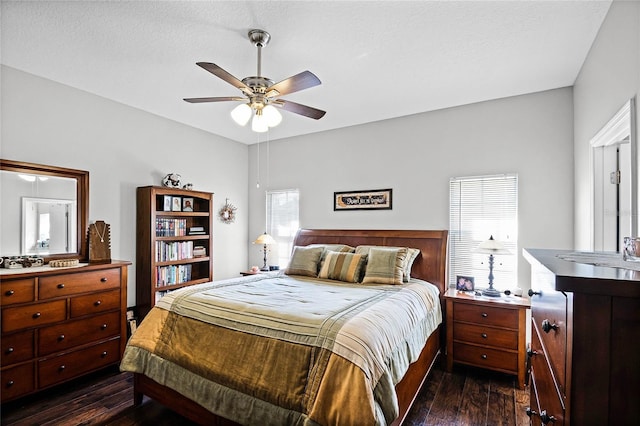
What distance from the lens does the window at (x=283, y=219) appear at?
4957 millimetres

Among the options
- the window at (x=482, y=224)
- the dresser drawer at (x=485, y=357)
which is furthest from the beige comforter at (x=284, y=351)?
the window at (x=482, y=224)

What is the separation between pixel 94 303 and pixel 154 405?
111cm

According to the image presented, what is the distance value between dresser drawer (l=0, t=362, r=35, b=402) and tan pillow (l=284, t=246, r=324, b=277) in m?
2.33

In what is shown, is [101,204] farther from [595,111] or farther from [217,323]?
[595,111]

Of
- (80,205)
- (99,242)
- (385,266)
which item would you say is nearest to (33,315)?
(99,242)

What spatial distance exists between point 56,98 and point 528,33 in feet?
13.6

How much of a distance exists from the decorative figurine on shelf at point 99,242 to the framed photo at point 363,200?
274cm

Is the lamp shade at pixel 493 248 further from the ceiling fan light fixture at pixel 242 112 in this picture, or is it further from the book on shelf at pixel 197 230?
the book on shelf at pixel 197 230

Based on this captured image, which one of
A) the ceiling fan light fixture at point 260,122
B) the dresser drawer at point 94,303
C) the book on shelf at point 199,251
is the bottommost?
the dresser drawer at point 94,303

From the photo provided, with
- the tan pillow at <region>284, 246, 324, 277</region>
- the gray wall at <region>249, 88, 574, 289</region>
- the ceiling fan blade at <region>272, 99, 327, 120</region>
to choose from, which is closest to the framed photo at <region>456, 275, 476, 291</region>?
the gray wall at <region>249, 88, 574, 289</region>

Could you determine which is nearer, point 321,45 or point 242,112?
point 242,112

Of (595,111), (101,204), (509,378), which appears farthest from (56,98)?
(509,378)

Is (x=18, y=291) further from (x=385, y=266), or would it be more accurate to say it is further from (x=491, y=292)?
(x=491, y=292)

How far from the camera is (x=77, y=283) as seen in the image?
285cm
